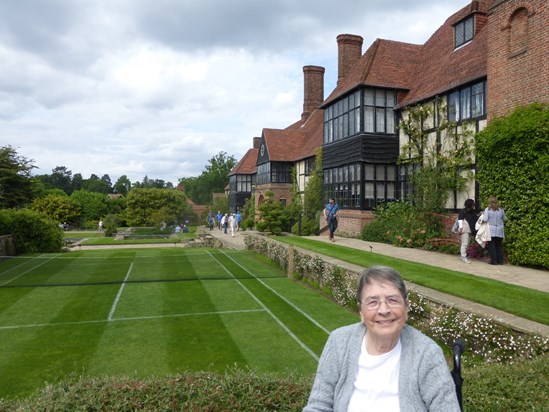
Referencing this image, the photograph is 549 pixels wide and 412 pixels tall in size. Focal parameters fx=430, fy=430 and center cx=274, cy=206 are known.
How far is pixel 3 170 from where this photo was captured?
23.7 meters

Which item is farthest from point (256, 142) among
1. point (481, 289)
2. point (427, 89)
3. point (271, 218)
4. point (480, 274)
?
point (481, 289)

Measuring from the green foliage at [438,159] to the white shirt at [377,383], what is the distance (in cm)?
1565

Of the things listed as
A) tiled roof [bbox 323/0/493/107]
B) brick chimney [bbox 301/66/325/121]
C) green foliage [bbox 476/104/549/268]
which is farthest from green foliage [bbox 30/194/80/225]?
green foliage [bbox 476/104/549/268]

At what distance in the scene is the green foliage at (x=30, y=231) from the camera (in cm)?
2119

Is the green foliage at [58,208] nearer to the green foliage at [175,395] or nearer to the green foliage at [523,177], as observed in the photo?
the green foliage at [523,177]

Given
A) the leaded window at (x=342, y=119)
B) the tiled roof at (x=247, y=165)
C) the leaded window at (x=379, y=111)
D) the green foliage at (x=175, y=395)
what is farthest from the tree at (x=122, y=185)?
the green foliage at (x=175, y=395)

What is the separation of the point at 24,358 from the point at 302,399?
17.7 feet

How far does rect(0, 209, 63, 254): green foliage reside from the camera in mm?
21188

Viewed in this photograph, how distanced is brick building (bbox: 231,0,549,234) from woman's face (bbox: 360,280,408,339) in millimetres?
11984

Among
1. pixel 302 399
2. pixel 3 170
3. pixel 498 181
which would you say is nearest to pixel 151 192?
pixel 3 170

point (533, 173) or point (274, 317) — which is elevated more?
point (533, 173)

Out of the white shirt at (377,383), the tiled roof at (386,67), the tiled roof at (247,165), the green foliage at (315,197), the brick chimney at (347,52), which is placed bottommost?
the white shirt at (377,383)

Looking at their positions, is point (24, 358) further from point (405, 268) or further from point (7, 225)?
point (7, 225)

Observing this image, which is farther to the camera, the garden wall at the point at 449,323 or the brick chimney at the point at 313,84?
the brick chimney at the point at 313,84
